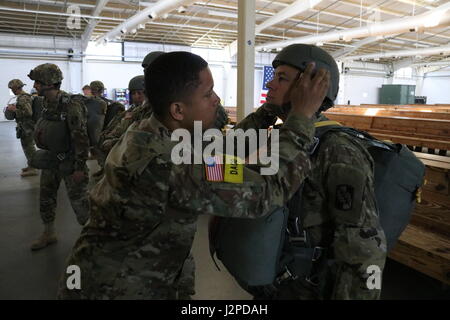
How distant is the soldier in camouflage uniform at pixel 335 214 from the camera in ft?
3.88

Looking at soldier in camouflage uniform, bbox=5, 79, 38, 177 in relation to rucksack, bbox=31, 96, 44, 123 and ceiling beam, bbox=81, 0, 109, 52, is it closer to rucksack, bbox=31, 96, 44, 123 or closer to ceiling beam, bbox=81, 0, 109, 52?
rucksack, bbox=31, 96, 44, 123

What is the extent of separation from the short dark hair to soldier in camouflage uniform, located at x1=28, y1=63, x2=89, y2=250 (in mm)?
2696

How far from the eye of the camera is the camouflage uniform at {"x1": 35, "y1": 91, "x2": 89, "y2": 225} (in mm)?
3592

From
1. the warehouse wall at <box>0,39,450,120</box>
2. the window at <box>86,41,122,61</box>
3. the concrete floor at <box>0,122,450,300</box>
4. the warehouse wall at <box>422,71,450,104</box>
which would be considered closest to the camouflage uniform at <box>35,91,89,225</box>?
the concrete floor at <box>0,122,450,300</box>

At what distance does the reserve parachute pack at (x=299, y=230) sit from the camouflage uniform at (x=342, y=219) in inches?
1.5

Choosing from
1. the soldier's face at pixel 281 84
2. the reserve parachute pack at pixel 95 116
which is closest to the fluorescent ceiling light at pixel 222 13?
the reserve parachute pack at pixel 95 116

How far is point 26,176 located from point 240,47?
5.49 meters

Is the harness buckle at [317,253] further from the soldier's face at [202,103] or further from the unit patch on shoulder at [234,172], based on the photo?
the soldier's face at [202,103]

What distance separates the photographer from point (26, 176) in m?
7.11

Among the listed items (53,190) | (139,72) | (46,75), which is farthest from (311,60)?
(139,72)

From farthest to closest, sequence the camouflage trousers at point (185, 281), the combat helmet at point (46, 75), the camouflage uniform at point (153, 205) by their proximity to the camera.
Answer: the combat helmet at point (46, 75) < the camouflage trousers at point (185, 281) < the camouflage uniform at point (153, 205)

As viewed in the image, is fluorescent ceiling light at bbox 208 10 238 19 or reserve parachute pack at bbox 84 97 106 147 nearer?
reserve parachute pack at bbox 84 97 106 147

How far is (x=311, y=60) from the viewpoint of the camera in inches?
56.1
